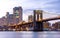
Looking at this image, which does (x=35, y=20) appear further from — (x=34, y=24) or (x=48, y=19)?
(x=48, y=19)

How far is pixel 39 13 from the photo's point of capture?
6788cm

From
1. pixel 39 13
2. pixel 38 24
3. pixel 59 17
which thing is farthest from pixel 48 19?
pixel 39 13

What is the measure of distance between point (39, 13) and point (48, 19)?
2105 cm

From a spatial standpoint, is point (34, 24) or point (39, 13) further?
point (39, 13)

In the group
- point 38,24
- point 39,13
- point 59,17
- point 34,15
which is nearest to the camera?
point 59,17

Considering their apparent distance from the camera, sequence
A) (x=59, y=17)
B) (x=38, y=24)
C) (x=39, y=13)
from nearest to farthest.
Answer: (x=59, y=17) < (x=38, y=24) < (x=39, y=13)

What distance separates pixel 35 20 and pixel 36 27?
2.59m

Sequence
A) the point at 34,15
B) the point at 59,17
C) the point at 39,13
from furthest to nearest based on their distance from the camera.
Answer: the point at 39,13, the point at 34,15, the point at 59,17

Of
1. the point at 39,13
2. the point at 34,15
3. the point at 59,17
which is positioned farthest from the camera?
the point at 39,13

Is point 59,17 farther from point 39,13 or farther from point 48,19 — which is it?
point 39,13

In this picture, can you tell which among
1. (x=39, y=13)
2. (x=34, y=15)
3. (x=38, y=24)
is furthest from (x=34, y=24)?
(x=39, y=13)

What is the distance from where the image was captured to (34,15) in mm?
62625

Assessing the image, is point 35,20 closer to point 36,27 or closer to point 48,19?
point 36,27

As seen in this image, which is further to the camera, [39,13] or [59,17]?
[39,13]
